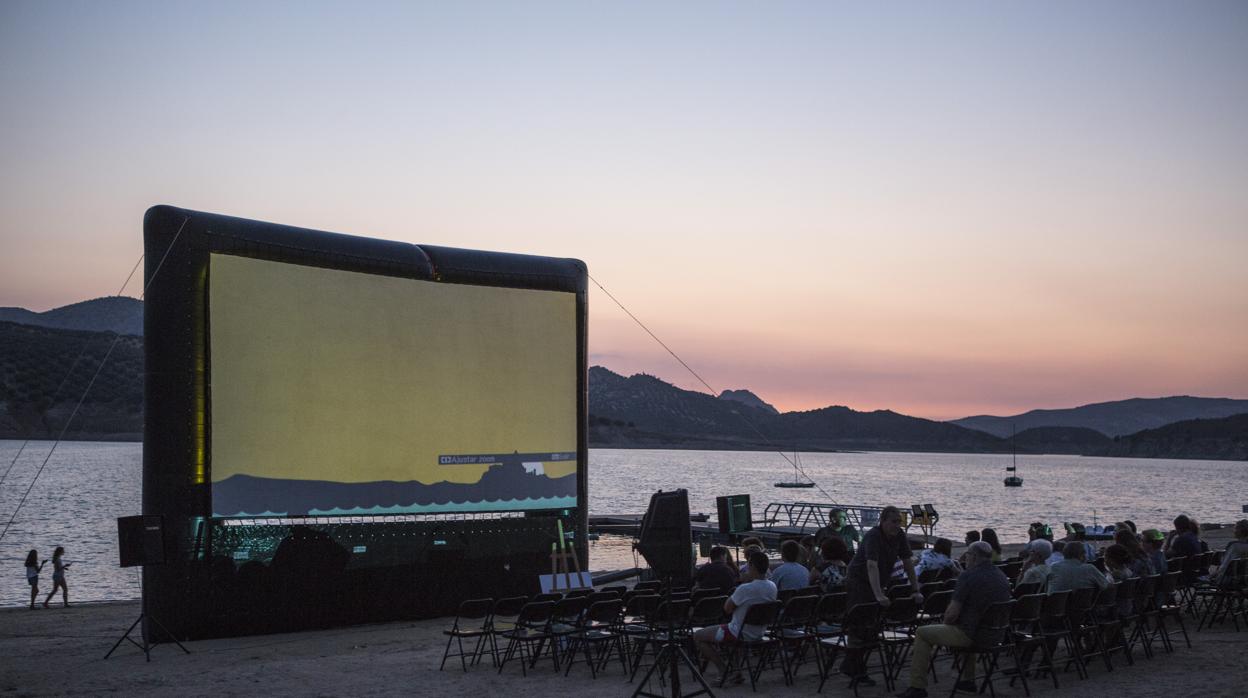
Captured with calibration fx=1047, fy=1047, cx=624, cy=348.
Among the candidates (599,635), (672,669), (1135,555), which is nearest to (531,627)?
(599,635)

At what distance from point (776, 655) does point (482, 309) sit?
6935 millimetres

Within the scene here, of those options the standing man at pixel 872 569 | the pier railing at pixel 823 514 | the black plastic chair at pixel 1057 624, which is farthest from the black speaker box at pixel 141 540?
the pier railing at pixel 823 514

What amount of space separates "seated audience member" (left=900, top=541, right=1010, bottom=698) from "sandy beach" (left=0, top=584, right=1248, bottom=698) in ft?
1.73

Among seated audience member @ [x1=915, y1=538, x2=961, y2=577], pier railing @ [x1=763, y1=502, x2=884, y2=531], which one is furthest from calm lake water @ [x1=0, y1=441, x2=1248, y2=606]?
seated audience member @ [x1=915, y1=538, x2=961, y2=577]

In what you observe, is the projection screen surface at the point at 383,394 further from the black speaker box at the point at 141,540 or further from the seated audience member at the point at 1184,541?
the seated audience member at the point at 1184,541

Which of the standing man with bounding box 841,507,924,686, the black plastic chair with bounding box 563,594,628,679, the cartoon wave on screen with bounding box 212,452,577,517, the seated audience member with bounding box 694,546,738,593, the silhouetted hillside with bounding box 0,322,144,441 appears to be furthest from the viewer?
the silhouetted hillside with bounding box 0,322,144,441

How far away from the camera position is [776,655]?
9359 mm

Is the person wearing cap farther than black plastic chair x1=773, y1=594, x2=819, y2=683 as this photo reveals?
Yes

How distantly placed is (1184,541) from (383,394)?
9535 mm

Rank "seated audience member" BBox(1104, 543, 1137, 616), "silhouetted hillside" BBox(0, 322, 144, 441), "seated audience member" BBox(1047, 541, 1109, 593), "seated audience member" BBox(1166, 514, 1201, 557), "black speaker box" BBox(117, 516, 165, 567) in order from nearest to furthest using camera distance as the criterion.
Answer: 1. "seated audience member" BBox(1047, 541, 1109, 593)
2. "seated audience member" BBox(1104, 543, 1137, 616)
3. "black speaker box" BBox(117, 516, 165, 567)
4. "seated audience member" BBox(1166, 514, 1201, 557)
5. "silhouetted hillside" BBox(0, 322, 144, 441)

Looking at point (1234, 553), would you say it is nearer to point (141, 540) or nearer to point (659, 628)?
point (659, 628)

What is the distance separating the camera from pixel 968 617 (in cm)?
730

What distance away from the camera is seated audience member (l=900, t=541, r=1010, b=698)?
7.27m

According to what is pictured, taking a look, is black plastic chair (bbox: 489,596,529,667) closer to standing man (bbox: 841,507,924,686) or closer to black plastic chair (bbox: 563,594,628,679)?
black plastic chair (bbox: 563,594,628,679)
